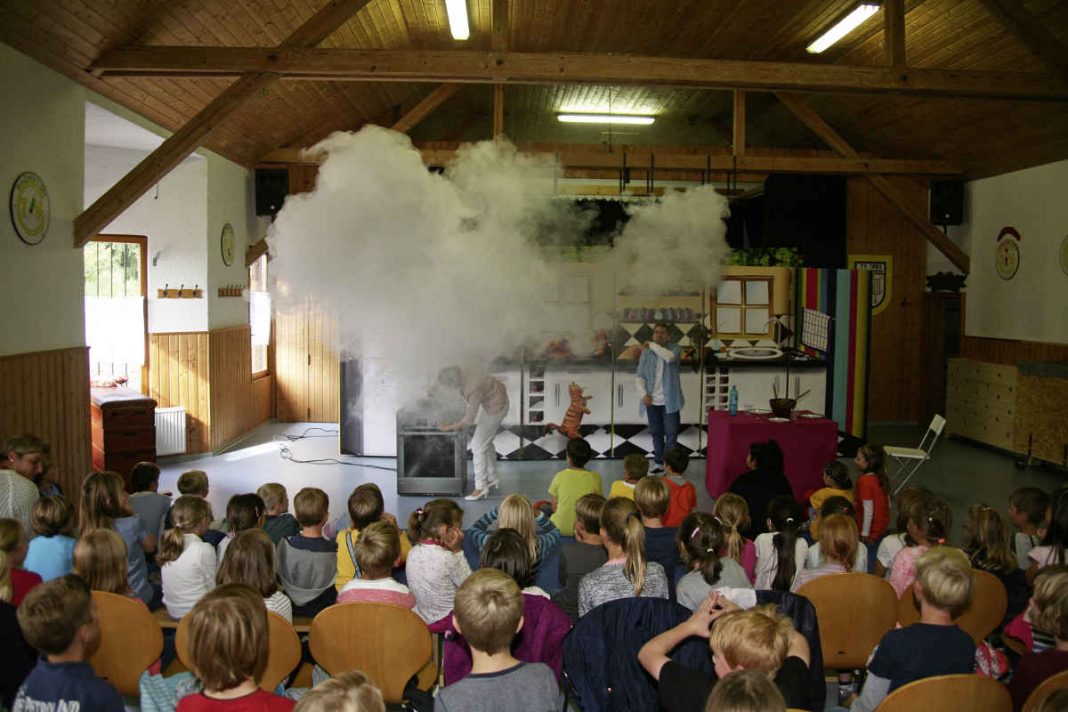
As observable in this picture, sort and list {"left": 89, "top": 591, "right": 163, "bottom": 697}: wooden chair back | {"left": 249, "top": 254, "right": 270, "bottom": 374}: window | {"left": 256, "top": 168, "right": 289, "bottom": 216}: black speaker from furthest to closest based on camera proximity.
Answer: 1. {"left": 249, "top": 254, "right": 270, "bottom": 374}: window
2. {"left": 256, "top": 168, "right": 289, "bottom": 216}: black speaker
3. {"left": 89, "top": 591, "right": 163, "bottom": 697}: wooden chair back

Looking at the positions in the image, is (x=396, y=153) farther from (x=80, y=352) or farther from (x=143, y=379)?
(x=143, y=379)

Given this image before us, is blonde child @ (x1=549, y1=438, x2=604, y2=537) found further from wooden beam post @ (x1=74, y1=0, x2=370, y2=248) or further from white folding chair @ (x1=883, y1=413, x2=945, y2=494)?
wooden beam post @ (x1=74, y1=0, x2=370, y2=248)

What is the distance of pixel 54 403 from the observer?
20.8 ft

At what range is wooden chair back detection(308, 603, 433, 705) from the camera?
8.86ft

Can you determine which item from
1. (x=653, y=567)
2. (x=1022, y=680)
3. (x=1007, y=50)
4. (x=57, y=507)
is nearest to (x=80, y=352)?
(x=57, y=507)

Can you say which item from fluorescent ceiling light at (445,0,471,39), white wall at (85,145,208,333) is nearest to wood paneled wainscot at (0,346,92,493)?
white wall at (85,145,208,333)

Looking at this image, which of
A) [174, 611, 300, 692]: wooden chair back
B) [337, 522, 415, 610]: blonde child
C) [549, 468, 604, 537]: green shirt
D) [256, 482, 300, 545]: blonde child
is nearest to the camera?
[174, 611, 300, 692]: wooden chair back

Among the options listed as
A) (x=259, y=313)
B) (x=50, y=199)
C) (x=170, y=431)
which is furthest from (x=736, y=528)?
(x=259, y=313)

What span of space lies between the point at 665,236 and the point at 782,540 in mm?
5818

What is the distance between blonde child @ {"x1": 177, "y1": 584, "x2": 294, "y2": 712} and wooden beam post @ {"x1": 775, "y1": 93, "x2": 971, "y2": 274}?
10.2m

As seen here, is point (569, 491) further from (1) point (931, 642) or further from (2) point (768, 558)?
(1) point (931, 642)

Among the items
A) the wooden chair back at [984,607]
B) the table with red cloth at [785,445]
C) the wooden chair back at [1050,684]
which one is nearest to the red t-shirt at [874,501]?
the wooden chair back at [984,607]

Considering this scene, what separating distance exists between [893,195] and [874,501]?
23.3 feet

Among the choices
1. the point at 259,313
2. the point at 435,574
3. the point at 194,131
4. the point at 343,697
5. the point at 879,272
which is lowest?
the point at 435,574
